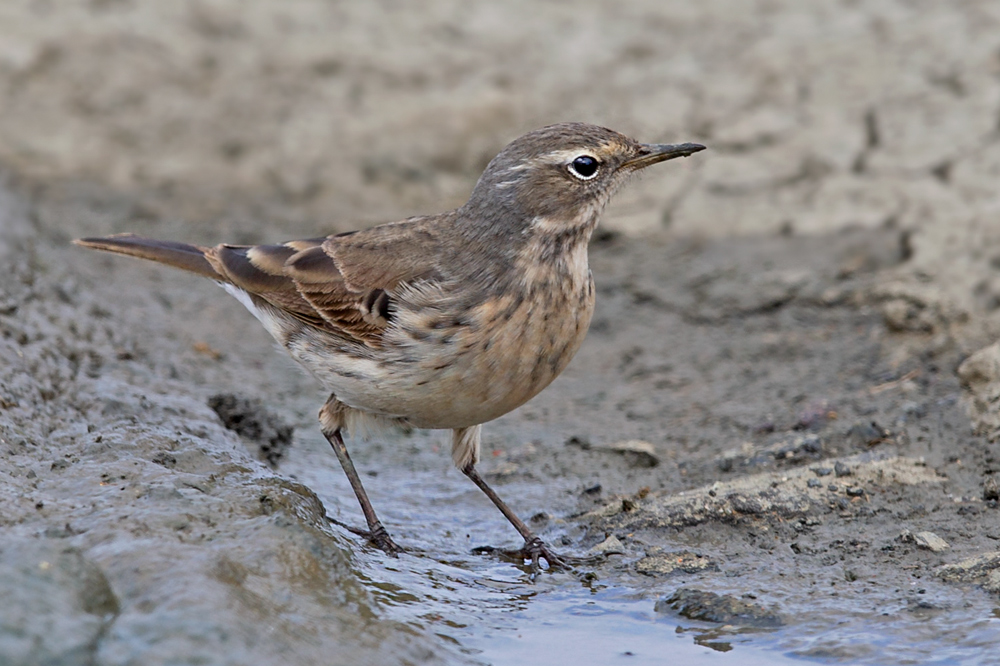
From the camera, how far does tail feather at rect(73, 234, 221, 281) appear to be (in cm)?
677

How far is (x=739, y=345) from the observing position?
847cm

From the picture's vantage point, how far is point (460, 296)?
5801mm

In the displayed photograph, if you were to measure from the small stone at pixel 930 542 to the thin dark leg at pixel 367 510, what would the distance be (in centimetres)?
241

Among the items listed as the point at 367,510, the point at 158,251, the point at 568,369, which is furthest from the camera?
the point at 568,369

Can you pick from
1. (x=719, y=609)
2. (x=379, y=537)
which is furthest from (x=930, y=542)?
(x=379, y=537)

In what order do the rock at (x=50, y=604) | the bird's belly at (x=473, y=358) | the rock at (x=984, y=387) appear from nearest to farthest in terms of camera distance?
the rock at (x=50, y=604) → the bird's belly at (x=473, y=358) → the rock at (x=984, y=387)

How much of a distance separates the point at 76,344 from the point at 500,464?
264cm

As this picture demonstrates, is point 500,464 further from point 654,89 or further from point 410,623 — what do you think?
point 654,89

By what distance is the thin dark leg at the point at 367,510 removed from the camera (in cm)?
568

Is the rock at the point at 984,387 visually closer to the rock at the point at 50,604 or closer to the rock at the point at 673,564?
the rock at the point at 673,564

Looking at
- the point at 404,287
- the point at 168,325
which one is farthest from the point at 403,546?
the point at 168,325

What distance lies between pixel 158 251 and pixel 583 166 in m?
2.55

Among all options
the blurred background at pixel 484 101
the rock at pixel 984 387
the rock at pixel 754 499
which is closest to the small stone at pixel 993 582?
the rock at pixel 754 499

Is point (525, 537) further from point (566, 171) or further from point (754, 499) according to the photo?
point (566, 171)
